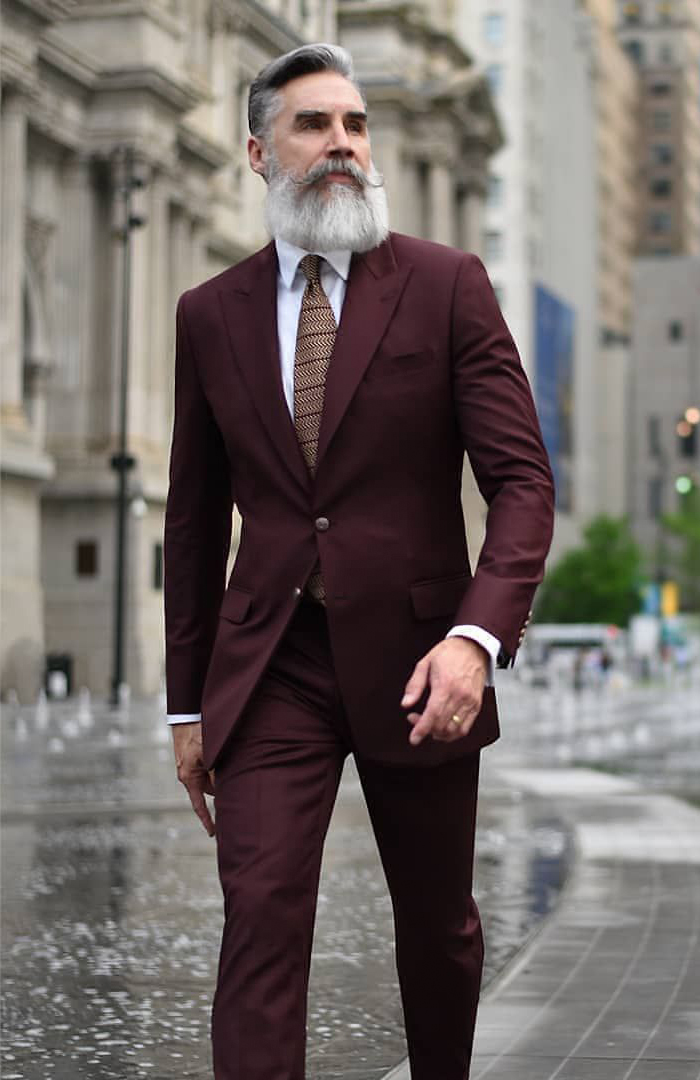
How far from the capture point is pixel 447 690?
4.38 metres

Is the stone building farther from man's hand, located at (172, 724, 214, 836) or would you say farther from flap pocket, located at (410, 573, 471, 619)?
flap pocket, located at (410, 573, 471, 619)

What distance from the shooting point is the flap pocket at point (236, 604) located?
489 centimetres

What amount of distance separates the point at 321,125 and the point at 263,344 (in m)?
0.49

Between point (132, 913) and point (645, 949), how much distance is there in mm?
2868

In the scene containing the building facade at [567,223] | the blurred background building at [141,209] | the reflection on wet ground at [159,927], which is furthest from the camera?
the building facade at [567,223]

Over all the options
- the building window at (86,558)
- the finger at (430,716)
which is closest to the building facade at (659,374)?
the building window at (86,558)

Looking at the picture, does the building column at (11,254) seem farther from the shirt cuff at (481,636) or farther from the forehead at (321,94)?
the shirt cuff at (481,636)

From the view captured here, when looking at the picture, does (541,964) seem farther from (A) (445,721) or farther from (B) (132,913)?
(A) (445,721)

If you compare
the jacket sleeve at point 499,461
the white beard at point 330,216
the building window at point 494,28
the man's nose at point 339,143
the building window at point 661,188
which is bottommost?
the jacket sleeve at point 499,461

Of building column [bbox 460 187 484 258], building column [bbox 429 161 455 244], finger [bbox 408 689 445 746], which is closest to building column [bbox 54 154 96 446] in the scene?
building column [bbox 429 161 455 244]

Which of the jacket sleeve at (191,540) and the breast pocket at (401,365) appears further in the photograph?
the jacket sleeve at (191,540)

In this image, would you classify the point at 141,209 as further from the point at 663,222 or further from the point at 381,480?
the point at 663,222

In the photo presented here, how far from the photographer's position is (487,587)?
4570 mm

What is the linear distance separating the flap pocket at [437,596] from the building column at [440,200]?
8201cm
